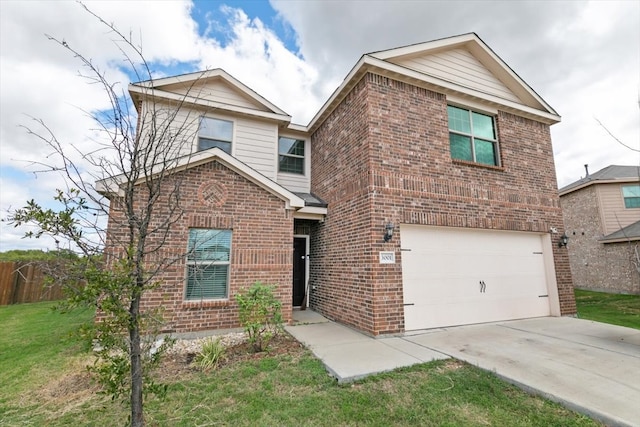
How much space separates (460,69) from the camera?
26.5 ft

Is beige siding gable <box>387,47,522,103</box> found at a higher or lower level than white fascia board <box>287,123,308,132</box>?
higher

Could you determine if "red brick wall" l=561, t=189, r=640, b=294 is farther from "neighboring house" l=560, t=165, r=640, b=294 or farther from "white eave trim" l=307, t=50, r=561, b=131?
"white eave trim" l=307, t=50, r=561, b=131

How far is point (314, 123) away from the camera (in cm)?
916

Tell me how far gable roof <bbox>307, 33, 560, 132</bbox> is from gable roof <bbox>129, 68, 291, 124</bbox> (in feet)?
4.88

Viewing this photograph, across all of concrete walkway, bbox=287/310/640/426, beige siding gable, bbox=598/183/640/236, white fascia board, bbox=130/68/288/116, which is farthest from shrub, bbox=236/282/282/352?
beige siding gable, bbox=598/183/640/236

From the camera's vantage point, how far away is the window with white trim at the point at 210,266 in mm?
6250

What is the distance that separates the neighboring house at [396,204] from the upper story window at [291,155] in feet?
2.86

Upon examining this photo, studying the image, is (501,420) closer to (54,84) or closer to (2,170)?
(54,84)

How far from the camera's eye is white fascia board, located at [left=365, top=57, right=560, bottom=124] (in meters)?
6.60

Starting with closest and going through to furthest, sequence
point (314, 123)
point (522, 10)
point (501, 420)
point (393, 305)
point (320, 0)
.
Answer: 1. point (501, 420)
2. point (393, 305)
3. point (522, 10)
4. point (320, 0)
5. point (314, 123)

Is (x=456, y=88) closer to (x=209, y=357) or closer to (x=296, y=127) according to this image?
(x=296, y=127)

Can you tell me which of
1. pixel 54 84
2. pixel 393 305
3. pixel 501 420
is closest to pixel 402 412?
pixel 501 420

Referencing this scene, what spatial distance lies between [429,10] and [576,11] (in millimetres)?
3641

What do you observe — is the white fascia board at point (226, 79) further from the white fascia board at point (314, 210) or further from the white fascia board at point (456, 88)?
the white fascia board at point (456, 88)
